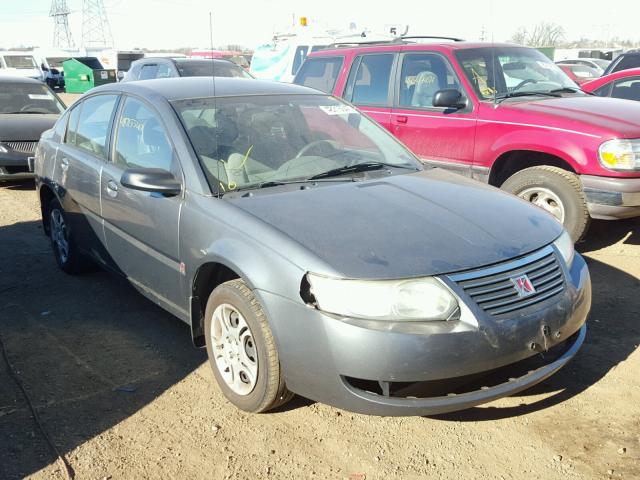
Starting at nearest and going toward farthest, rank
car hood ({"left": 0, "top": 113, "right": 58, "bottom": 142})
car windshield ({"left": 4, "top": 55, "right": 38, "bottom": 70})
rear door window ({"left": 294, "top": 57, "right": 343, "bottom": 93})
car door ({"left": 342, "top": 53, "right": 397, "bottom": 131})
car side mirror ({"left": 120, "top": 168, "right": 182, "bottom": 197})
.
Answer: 1. car side mirror ({"left": 120, "top": 168, "right": 182, "bottom": 197})
2. car door ({"left": 342, "top": 53, "right": 397, "bottom": 131})
3. rear door window ({"left": 294, "top": 57, "right": 343, "bottom": 93})
4. car hood ({"left": 0, "top": 113, "right": 58, "bottom": 142})
5. car windshield ({"left": 4, "top": 55, "right": 38, "bottom": 70})

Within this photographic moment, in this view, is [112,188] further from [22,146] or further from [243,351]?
[22,146]

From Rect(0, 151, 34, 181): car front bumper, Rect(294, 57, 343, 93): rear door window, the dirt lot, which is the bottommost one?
the dirt lot

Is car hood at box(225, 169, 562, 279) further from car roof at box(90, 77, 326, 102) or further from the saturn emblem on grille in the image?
car roof at box(90, 77, 326, 102)

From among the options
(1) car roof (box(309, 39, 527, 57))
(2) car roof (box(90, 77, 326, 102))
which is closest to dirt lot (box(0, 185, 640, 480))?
(2) car roof (box(90, 77, 326, 102))

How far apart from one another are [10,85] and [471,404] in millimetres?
10124

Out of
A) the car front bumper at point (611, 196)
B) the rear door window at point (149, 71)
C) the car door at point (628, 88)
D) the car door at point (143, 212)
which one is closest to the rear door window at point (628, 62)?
the car door at point (628, 88)

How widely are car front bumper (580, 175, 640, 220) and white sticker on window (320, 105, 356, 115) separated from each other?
2.14 meters

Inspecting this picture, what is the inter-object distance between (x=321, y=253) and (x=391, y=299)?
381mm

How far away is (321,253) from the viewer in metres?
2.91

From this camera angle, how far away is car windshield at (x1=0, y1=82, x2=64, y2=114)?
10.2m

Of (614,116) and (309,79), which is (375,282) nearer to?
(614,116)

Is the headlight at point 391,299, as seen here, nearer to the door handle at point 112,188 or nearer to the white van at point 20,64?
the door handle at point 112,188

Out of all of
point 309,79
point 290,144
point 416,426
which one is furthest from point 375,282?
point 309,79

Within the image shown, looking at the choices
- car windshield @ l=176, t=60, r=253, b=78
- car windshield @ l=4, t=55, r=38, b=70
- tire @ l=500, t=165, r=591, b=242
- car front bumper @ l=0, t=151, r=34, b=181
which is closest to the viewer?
tire @ l=500, t=165, r=591, b=242
